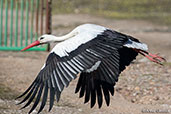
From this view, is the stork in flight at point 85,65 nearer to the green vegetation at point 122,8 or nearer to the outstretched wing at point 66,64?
the outstretched wing at point 66,64

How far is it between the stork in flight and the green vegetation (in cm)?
1165

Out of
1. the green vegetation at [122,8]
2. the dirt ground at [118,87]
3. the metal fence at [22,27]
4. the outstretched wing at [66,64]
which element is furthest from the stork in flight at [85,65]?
the green vegetation at [122,8]

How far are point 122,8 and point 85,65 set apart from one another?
1577 cm

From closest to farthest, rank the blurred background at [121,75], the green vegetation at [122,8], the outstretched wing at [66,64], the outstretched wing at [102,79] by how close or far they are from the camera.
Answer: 1. the outstretched wing at [66,64]
2. the outstretched wing at [102,79]
3. the blurred background at [121,75]
4. the green vegetation at [122,8]

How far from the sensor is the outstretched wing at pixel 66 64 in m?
5.29

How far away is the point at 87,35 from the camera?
6.10m

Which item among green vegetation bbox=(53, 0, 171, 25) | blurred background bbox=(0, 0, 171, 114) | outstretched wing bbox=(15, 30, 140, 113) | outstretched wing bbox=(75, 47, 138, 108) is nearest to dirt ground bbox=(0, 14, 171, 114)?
blurred background bbox=(0, 0, 171, 114)

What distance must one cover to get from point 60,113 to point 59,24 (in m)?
9.96

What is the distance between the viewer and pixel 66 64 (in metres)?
5.55

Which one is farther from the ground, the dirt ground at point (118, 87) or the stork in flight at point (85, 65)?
the stork in flight at point (85, 65)

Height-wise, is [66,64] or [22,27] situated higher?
[66,64]

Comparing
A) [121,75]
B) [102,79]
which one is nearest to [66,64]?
[102,79]

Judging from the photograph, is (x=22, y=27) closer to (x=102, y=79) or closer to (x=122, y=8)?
(x=102, y=79)

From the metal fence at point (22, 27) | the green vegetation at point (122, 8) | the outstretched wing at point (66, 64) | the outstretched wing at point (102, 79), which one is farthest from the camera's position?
the green vegetation at point (122, 8)
